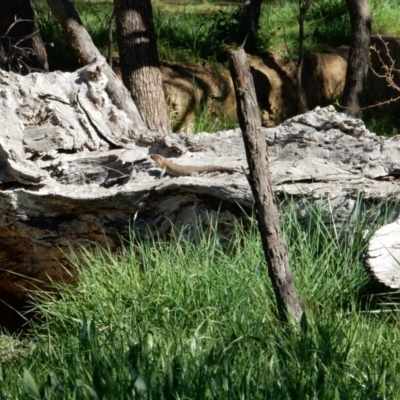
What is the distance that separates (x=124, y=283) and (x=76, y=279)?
2.35ft

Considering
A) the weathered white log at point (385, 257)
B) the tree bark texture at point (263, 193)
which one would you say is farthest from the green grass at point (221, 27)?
the tree bark texture at point (263, 193)

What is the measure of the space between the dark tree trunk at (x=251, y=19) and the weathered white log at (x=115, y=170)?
4.17 metres

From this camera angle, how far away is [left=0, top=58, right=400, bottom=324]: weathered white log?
4.52 m

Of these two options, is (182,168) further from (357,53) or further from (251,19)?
(251,19)

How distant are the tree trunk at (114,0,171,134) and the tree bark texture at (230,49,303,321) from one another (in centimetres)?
348

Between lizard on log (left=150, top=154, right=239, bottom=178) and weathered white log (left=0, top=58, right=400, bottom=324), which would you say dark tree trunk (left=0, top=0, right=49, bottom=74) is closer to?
weathered white log (left=0, top=58, right=400, bottom=324)

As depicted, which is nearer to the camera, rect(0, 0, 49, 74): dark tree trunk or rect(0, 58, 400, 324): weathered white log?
rect(0, 58, 400, 324): weathered white log

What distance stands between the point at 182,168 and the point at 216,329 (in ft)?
4.10

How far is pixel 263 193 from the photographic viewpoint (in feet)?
11.5

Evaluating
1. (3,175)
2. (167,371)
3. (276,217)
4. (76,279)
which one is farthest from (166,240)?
(167,371)

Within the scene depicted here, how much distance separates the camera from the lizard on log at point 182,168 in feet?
15.3

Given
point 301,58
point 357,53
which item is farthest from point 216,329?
point 301,58

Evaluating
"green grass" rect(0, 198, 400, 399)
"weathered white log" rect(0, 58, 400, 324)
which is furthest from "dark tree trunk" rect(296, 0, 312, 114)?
"green grass" rect(0, 198, 400, 399)

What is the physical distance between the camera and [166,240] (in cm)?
479
